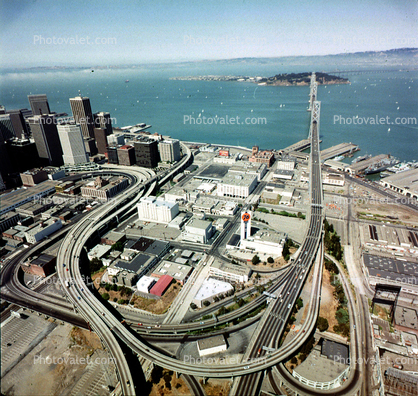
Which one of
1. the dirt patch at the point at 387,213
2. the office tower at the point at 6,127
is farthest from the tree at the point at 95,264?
the office tower at the point at 6,127

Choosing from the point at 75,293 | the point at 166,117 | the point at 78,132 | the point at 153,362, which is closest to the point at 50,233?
the point at 75,293

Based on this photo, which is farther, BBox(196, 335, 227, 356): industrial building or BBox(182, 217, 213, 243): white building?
BBox(182, 217, 213, 243): white building

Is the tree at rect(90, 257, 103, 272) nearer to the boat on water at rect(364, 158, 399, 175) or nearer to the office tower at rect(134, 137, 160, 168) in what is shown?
the office tower at rect(134, 137, 160, 168)

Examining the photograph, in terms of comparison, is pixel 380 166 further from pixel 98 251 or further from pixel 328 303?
pixel 98 251

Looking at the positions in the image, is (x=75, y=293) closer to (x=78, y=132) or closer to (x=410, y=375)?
(x=410, y=375)

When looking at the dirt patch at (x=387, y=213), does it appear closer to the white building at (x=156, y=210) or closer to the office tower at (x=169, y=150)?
the white building at (x=156, y=210)

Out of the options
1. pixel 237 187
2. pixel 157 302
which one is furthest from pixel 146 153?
pixel 157 302

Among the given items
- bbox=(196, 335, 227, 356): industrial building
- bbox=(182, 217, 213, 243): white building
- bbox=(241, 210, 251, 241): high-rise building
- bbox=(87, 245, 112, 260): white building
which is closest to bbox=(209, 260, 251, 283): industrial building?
bbox=(241, 210, 251, 241): high-rise building
